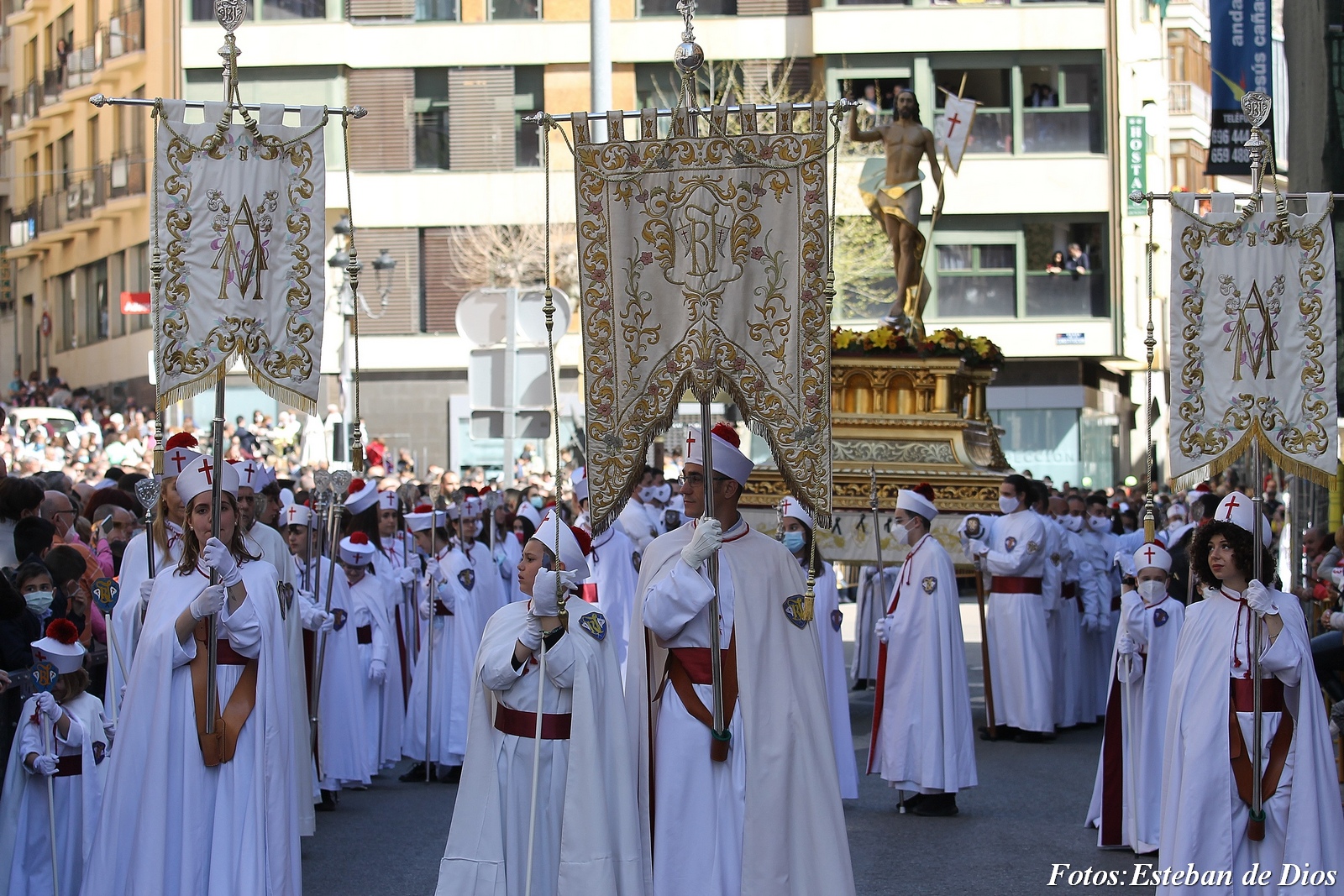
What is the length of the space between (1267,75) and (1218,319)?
14.5 meters

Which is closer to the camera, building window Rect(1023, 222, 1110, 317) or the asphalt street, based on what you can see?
the asphalt street

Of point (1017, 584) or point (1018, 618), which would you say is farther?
point (1017, 584)

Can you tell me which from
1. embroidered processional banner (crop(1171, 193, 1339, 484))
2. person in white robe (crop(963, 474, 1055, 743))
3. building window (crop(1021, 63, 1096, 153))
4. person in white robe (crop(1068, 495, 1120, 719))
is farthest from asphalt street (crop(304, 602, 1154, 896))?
building window (crop(1021, 63, 1096, 153))

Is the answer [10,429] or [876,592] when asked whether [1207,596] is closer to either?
[876,592]

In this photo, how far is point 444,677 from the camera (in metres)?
13.4

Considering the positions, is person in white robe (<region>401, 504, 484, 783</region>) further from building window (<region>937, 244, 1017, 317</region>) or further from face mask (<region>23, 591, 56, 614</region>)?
building window (<region>937, 244, 1017, 317</region>)

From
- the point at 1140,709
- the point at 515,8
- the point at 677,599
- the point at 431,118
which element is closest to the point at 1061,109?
the point at 515,8

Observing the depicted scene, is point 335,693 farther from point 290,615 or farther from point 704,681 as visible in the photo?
point 704,681

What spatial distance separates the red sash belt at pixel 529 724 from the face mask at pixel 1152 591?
3.83m

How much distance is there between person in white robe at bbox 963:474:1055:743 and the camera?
14.6 m

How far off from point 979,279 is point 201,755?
30855mm

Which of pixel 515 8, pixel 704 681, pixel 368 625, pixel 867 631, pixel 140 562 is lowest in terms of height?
pixel 867 631

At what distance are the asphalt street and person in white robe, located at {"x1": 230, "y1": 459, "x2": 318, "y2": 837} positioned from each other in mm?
528

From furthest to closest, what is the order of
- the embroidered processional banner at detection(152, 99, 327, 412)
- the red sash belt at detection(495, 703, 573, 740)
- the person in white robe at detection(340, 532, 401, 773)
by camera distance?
the person in white robe at detection(340, 532, 401, 773) < the embroidered processional banner at detection(152, 99, 327, 412) < the red sash belt at detection(495, 703, 573, 740)
